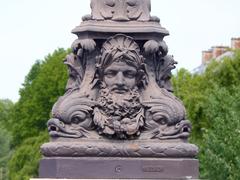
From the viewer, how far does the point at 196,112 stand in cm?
6328

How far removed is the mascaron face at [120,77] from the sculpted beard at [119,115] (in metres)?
0.11

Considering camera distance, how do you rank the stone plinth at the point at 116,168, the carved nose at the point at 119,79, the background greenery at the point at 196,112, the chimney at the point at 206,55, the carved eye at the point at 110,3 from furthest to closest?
the chimney at the point at 206,55 < the background greenery at the point at 196,112 < the carved eye at the point at 110,3 < the carved nose at the point at 119,79 < the stone plinth at the point at 116,168

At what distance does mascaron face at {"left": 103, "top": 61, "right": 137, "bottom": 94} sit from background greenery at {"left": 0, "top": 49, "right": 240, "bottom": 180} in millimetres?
22198

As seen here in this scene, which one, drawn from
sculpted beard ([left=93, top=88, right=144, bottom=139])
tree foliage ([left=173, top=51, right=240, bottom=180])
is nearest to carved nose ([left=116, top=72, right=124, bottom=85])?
sculpted beard ([left=93, top=88, right=144, bottom=139])

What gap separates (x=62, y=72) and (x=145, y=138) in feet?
190

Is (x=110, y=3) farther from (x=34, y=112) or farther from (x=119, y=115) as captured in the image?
(x=34, y=112)

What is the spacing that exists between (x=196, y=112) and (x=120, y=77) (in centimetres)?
4398

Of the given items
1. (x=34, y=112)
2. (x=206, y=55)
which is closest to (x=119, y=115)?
(x=34, y=112)

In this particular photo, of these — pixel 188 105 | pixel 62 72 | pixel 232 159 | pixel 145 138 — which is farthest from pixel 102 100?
pixel 62 72

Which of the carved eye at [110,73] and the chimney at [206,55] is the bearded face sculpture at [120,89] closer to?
the carved eye at [110,73]

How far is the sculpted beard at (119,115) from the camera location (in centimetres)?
1922

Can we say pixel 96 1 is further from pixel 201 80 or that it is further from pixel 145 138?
pixel 201 80

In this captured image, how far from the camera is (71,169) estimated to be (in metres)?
19.0

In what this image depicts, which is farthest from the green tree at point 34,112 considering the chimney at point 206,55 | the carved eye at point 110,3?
the carved eye at point 110,3
